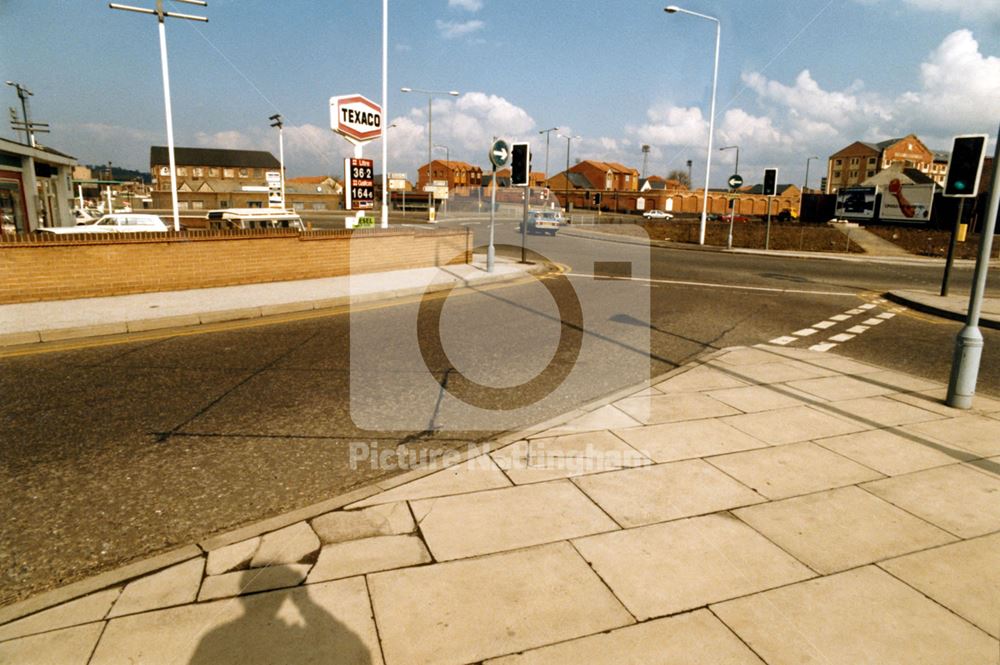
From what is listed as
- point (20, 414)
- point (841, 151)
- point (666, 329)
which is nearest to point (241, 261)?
point (20, 414)

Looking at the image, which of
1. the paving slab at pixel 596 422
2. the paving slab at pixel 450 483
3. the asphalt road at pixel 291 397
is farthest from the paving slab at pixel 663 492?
the asphalt road at pixel 291 397

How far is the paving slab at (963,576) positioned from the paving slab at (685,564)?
650mm

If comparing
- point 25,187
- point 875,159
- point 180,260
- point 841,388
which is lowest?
point 841,388

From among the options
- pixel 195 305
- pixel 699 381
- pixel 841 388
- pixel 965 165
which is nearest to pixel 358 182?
pixel 195 305

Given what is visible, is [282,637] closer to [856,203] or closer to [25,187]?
[25,187]

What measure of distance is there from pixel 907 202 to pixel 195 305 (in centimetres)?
4703

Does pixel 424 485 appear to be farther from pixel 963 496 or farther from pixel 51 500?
pixel 963 496

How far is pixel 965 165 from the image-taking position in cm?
1062

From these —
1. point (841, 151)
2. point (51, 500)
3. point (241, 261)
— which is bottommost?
point (51, 500)

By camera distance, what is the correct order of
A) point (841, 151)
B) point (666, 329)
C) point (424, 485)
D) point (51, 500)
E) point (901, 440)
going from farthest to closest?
point (841, 151) < point (666, 329) < point (901, 440) < point (424, 485) < point (51, 500)

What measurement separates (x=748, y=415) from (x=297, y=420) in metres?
4.83

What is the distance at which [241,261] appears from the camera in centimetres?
1313

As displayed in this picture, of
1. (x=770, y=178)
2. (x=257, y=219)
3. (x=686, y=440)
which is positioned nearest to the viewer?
(x=686, y=440)

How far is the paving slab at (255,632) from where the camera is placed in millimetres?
2568
